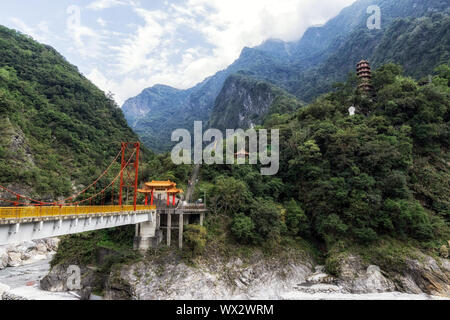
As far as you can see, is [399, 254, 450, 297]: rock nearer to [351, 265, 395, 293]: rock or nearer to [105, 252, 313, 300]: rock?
[351, 265, 395, 293]: rock

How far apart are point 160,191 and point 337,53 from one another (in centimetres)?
10798

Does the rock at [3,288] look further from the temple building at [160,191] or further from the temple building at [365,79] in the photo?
the temple building at [365,79]

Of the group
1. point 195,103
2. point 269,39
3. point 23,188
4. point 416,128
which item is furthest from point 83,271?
point 269,39

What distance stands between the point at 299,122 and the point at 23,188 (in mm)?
41520

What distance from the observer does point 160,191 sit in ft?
87.7

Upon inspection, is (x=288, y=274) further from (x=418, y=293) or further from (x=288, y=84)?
(x=288, y=84)

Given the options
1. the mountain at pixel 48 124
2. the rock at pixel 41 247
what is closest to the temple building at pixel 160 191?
the rock at pixel 41 247

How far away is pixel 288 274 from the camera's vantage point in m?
23.3

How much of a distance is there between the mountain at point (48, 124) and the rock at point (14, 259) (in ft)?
27.1

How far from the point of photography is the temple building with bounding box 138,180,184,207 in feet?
85.1

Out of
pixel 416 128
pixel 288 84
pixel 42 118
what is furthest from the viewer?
pixel 288 84

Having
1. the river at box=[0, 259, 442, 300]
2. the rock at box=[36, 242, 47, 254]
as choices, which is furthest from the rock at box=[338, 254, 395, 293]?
the rock at box=[36, 242, 47, 254]

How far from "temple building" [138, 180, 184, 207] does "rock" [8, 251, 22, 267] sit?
72.1 ft

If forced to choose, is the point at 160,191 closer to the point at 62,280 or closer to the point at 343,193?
the point at 62,280
